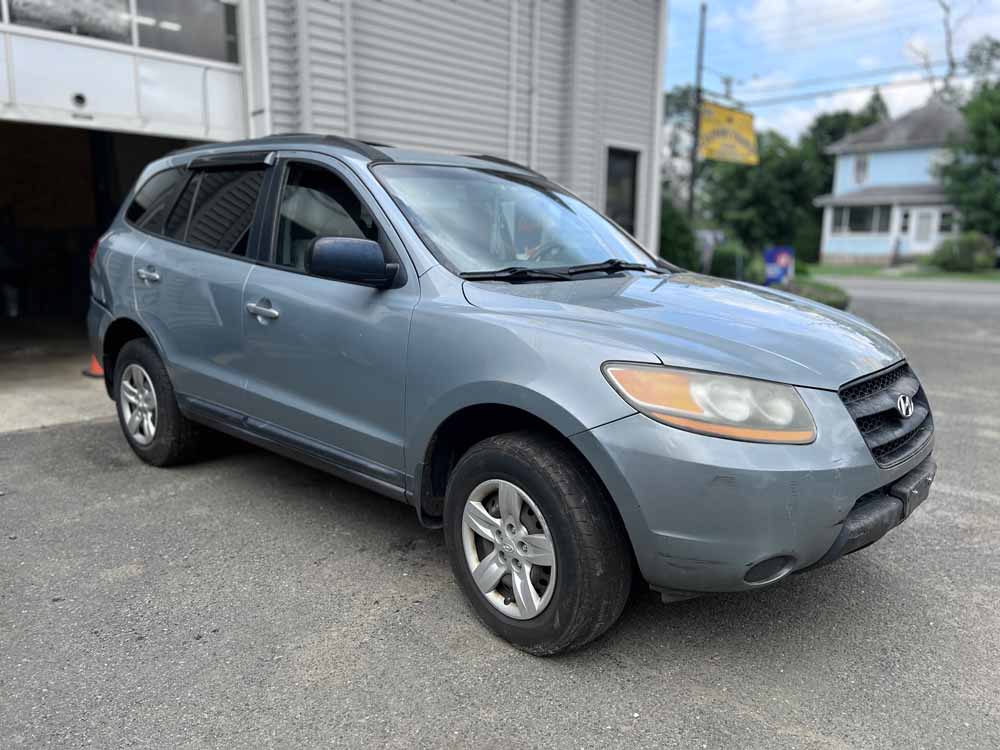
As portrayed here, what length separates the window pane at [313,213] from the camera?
350 cm

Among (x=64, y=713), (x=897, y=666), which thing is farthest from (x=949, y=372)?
(x=64, y=713)

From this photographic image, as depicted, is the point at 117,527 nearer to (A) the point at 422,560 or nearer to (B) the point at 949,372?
(A) the point at 422,560

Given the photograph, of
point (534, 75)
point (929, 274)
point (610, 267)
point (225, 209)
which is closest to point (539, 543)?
point (610, 267)

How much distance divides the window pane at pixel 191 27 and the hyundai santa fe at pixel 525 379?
4245 millimetres

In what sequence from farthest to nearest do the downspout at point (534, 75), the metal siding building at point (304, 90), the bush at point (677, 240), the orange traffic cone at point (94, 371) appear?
the bush at point (677, 240), the downspout at point (534, 75), the orange traffic cone at point (94, 371), the metal siding building at point (304, 90)

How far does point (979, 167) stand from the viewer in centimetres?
3244

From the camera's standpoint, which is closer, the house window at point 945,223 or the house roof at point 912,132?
the house window at point 945,223

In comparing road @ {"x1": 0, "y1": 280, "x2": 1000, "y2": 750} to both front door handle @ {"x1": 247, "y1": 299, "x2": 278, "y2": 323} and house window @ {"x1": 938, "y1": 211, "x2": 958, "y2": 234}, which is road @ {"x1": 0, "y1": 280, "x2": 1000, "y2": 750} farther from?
house window @ {"x1": 938, "y1": 211, "x2": 958, "y2": 234}

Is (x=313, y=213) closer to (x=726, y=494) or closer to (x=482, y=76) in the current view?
(x=726, y=494)

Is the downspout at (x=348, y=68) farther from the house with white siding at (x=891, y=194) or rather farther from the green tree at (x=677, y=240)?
the house with white siding at (x=891, y=194)

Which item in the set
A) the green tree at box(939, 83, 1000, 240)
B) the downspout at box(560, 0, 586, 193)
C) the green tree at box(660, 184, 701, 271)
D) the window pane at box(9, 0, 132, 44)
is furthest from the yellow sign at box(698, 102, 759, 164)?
the green tree at box(939, 83, 1000, 240)

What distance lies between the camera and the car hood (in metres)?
2.56

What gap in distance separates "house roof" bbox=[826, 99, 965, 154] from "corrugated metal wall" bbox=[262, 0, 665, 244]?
1205 inches

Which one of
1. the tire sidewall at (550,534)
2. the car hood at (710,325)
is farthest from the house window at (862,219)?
the tire sidewall at (550,534)
